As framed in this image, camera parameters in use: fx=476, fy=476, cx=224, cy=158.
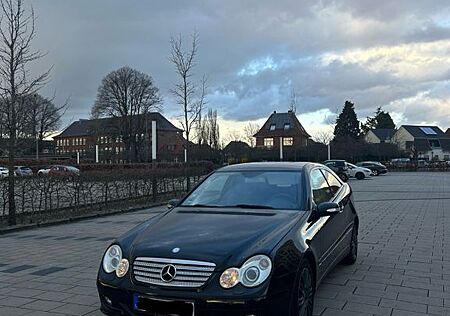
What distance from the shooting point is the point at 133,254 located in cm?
396

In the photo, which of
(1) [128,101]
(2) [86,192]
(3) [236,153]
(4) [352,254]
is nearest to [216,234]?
(4) [352,254]

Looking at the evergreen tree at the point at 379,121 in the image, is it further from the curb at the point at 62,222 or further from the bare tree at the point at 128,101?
the curb at the point at 62,222

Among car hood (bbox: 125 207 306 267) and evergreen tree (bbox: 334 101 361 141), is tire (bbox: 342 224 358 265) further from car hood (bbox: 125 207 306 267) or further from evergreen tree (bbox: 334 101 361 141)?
evergreen tree (bbox: 334 101 361 141)

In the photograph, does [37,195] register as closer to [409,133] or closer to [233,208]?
[233,208]

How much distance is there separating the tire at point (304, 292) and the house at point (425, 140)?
96.4m

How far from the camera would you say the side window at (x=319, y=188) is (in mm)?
5367

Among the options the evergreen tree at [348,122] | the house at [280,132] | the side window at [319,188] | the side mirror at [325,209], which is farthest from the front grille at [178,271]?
the evergreen tree at [348,122]

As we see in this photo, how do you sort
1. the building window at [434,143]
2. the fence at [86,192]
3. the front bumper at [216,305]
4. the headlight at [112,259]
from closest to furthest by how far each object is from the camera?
the front bumper at [216,305]
the headlight at [112,259]
the fence at [86,192]
the building window at [434,143]

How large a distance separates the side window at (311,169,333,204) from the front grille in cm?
195

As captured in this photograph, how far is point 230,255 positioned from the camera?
146 inches

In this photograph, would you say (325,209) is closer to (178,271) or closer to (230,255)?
(230,255)

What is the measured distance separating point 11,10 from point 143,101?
55.5m

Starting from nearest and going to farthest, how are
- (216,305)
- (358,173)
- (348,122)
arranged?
(216,305) < (358,173) < (348,122)

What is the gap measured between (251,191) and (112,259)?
1.77 meters
